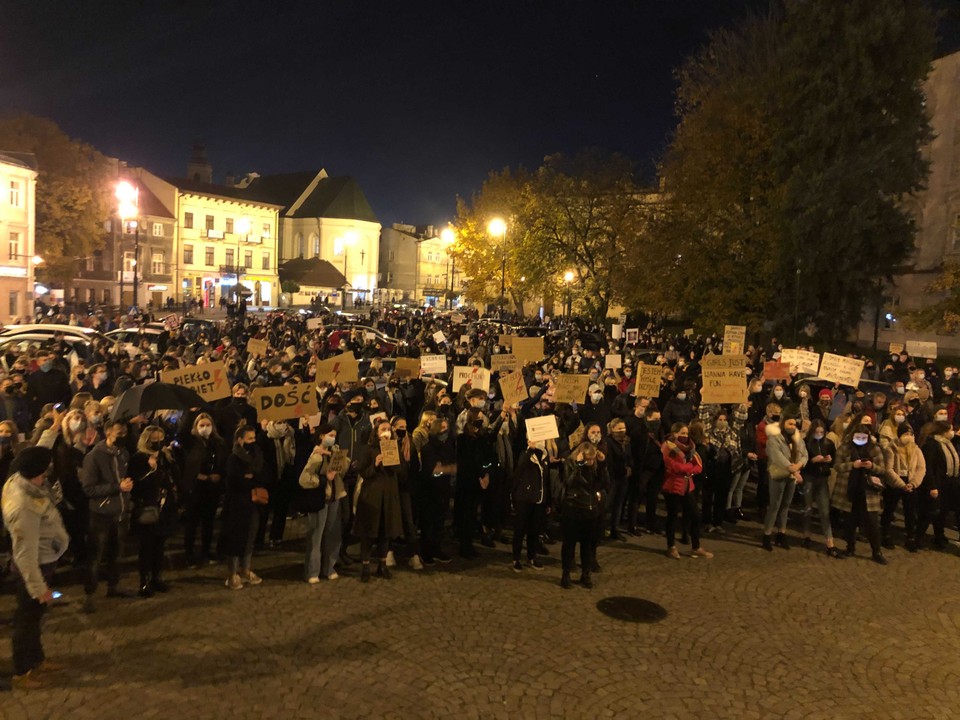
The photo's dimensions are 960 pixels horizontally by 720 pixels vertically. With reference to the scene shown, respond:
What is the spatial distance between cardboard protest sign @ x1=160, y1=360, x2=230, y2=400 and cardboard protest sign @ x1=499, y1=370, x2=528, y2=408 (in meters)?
4.01

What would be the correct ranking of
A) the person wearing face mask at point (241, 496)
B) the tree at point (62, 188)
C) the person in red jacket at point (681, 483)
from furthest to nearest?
the tree at point (62, 188) → the person in red jacket at point (681, 483) → the person wearing face mask at point (241, 496)

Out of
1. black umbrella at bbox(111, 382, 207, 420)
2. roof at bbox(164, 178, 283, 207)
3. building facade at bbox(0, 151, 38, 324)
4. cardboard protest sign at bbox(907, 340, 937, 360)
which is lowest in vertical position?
black umbrella at bbox(111, 382, 207, 420)

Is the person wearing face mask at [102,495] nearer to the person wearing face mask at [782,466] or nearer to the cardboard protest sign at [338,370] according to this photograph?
the cardboard protest sign at [338,370]

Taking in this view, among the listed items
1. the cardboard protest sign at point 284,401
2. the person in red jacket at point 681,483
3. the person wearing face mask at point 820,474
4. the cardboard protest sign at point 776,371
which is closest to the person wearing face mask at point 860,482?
the person wearing face mask at point 820,474

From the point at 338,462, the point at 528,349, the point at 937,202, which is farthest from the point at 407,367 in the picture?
the point at 937,202

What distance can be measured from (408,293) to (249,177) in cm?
2648

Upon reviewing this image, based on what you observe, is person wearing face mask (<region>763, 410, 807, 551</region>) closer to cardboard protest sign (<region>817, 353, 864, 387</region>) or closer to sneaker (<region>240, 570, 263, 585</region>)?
cardboard protest sign (<region>817, 353, 864, 387</region>)

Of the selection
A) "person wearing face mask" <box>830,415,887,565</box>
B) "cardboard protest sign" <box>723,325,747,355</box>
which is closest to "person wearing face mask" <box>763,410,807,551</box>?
"person wearing face mask" <box>830,415,887,565</box>

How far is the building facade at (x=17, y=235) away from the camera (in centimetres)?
→ 4203

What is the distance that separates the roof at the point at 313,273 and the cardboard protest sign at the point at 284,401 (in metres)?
74.5

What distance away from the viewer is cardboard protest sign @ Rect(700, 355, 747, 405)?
38.3 ft

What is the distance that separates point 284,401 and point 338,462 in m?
1.19

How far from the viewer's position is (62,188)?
47.2 meters

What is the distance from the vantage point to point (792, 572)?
9.20 meters
